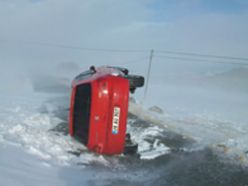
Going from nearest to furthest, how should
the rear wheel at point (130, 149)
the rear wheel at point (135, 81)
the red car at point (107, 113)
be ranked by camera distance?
the red car at point (107, 113) < the rear wheel at point (130, 149) < the rear wheel at point (135, 81)

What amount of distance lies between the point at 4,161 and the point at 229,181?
3.60 meters

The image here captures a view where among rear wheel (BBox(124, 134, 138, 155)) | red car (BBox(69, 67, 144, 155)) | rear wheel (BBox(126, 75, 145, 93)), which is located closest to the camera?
red car (BBox(69, 67, 144, 155))

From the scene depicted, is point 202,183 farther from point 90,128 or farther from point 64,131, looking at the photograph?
point 64,131

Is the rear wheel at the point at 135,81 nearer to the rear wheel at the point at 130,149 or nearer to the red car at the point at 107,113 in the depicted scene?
the red car at the point at 107,113

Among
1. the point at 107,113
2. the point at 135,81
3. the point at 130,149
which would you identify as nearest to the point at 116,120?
the point at 107,113

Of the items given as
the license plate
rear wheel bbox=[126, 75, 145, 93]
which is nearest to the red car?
the license plate

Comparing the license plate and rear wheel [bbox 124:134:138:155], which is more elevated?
the license plate

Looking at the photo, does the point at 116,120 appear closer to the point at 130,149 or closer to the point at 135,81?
the point at 130,149

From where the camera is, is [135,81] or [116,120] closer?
[116,120]

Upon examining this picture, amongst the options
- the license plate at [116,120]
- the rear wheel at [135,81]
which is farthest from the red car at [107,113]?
the rear wheel at [135,81]

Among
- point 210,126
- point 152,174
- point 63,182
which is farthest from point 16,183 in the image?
point 210,126

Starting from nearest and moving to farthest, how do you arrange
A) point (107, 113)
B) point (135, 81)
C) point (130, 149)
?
point (107, 113) < point (130, 149) < point (135, 81)

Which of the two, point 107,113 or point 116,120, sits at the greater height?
point 107,113

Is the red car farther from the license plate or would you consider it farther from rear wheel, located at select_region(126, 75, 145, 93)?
rear wheel, located at select_region(126, 75, 145, 93)
